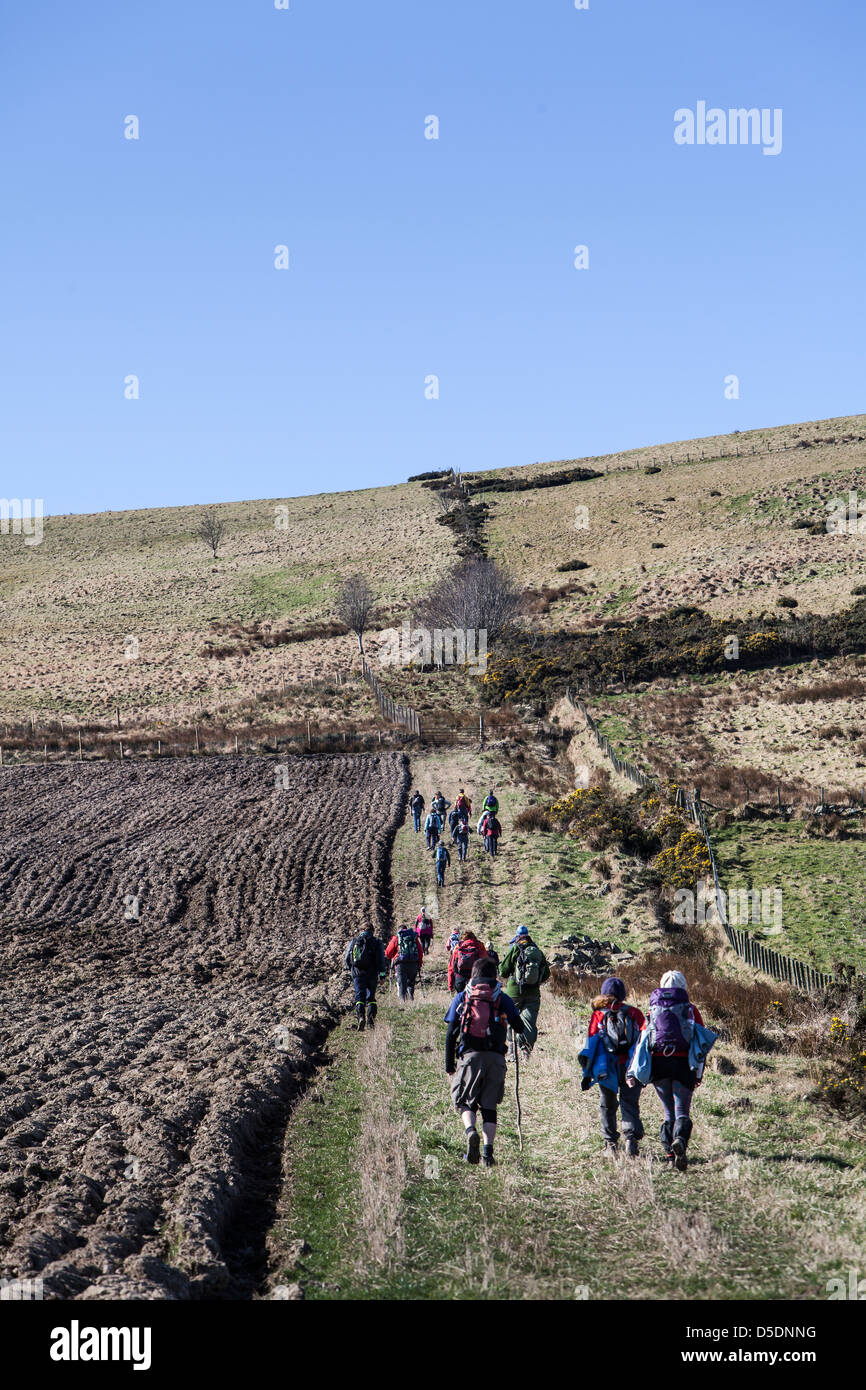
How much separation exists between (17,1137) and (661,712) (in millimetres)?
38527

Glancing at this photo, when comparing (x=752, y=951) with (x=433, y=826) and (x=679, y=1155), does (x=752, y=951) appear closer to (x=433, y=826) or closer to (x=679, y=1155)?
(x=679, y=1155)

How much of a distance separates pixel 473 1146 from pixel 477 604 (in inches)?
2365

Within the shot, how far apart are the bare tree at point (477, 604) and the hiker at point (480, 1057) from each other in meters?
56.2

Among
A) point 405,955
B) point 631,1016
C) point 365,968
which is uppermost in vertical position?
point 631,1016

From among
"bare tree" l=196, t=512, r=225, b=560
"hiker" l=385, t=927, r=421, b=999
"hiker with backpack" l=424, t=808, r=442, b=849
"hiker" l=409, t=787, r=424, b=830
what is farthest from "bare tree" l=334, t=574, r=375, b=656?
"hiker" l=385, t=927, r=421, b=999

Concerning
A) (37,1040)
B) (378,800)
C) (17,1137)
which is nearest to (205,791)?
(378,800)

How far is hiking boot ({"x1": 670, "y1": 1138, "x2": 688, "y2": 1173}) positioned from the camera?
9250 mm

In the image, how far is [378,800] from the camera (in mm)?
36562

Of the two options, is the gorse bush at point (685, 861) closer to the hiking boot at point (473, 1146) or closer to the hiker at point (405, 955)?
the hiker at point (405, 955)

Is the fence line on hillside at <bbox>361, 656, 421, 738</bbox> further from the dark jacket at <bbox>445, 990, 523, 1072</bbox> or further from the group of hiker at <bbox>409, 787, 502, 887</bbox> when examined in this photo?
the dark jacket at <bbox>445, 990, 523, 1072</bbox>

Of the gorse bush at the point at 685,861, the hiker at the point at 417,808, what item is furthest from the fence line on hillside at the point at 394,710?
the gorse bush at the point at 685,861

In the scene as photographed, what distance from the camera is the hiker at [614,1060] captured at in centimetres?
959

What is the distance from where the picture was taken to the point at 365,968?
622 inches

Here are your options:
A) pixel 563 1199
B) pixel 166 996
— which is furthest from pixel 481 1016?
pixel 166 996
